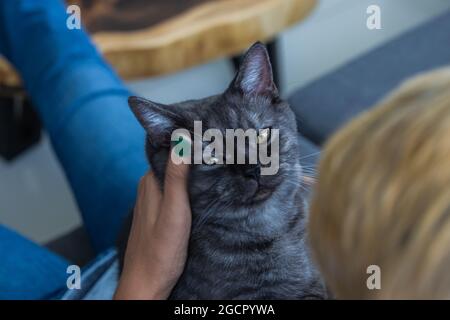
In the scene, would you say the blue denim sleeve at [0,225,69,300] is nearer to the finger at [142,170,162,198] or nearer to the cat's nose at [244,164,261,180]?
the finger at [142,170,162,198]

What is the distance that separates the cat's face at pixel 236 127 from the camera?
A: 0.53 meters

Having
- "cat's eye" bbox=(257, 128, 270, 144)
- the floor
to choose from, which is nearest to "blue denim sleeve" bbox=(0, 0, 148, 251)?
"cat's eye" bbox=(257, 128, 270, 144)

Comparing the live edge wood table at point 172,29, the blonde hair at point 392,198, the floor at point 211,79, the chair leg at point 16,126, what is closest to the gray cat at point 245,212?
the blonde hair at point 392,198

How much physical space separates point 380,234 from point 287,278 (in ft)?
0.93

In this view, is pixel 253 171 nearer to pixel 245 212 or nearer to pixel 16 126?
pixel 245 212

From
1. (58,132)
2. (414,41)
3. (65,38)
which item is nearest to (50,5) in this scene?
(65,38)

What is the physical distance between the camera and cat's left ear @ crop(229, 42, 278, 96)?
50 centimetres

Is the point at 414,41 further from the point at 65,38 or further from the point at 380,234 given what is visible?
the point at 380,234

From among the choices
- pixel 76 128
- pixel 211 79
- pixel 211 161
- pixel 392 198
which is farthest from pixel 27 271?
pixel 211 79

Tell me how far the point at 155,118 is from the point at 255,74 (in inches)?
4.2

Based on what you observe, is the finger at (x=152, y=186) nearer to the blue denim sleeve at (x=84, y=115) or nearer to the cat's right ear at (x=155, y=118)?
the cat's right ear at (x=155, y=118)

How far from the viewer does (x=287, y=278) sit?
59cm

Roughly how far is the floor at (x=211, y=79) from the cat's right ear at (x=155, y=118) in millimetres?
664

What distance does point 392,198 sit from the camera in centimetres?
32
